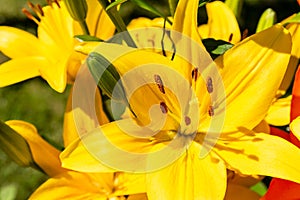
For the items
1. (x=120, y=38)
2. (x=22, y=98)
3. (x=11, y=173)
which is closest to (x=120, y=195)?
(x=120, y=38)

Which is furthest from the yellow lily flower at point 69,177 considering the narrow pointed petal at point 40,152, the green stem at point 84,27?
the green stem at point 84,27

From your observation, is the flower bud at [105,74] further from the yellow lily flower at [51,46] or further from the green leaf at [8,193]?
the green leaf at [8,193]

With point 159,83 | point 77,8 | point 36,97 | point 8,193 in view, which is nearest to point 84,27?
point 77,8

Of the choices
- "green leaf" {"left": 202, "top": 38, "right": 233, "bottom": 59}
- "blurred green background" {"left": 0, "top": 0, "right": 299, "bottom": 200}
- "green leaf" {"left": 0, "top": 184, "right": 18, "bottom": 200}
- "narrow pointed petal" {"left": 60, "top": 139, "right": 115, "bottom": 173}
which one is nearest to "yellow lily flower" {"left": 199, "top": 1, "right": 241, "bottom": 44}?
"green leaf" {"left": 202, "top": 38, "right": 233, "bottom": 59}

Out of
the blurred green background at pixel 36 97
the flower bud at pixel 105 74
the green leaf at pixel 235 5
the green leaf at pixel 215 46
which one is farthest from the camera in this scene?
the blurred green background at pixel 36 97

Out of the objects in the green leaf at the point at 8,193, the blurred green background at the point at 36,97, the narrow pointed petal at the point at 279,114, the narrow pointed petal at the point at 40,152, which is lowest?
the blurred green background at the point at 36,97

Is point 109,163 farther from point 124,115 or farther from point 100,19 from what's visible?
point 100,19

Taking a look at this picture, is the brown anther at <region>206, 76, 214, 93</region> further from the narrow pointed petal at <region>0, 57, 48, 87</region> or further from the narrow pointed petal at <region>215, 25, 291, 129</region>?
the narrow pointed petal at <region>0, 57, 48, 87</region>
